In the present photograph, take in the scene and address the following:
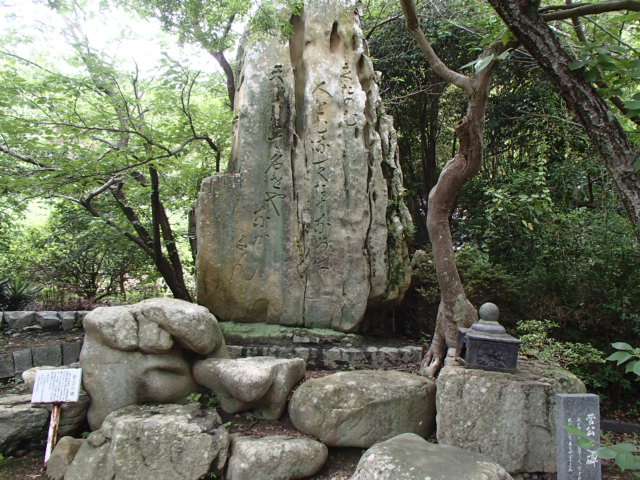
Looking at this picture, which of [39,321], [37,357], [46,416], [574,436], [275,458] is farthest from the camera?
[39,321]

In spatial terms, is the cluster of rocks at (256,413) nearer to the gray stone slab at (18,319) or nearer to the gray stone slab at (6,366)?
the gray stone slab at (6,366)

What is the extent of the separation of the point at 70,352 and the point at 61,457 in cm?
311

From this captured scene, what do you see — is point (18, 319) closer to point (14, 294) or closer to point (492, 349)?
point (14, 294)

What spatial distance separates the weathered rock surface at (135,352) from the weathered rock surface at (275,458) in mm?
1017

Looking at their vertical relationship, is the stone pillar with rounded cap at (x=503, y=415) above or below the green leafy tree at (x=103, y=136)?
below

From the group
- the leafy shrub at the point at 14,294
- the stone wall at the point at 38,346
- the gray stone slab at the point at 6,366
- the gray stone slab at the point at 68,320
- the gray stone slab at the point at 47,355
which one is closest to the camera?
the gray stone slab at the point at 6,366

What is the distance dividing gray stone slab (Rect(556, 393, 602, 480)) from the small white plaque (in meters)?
3.93

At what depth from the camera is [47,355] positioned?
609 cm

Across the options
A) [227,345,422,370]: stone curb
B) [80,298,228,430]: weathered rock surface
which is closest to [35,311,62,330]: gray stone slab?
[80,298,228,430]: weathered rock surface

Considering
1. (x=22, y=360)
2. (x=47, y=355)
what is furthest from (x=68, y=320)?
(x=22, y=360)

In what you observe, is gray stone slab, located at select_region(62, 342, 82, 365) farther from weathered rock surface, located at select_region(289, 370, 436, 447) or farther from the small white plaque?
weathered rock surface, located at select_region(289, 370, 436, 447)

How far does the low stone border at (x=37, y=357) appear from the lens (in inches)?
224

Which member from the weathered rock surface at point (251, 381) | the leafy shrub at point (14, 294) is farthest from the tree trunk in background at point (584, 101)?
the leafy shrub at point (14, 294)

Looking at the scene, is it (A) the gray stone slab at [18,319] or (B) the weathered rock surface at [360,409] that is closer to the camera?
(B) the weathered rock surface at [360,409]
